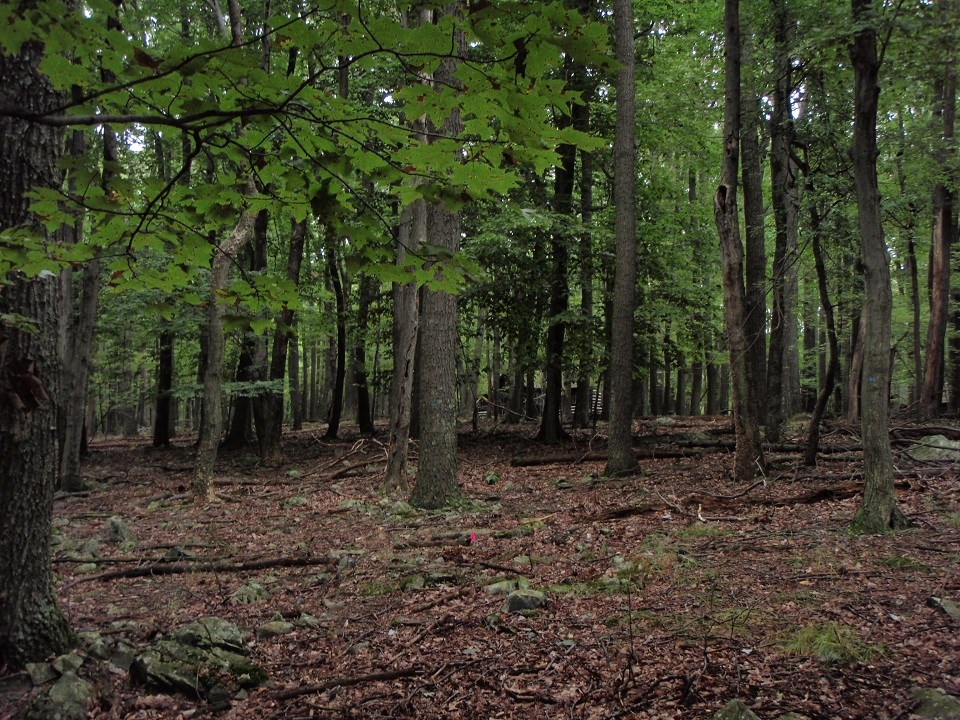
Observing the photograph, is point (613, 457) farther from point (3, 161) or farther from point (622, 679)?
point (3, 161)

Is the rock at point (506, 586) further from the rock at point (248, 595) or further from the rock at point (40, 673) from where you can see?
the rock at point (40, 673)

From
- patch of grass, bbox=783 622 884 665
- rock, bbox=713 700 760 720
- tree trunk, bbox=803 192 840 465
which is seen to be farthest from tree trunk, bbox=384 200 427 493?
rock, bbox=713 700 760 720

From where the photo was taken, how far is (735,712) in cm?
309

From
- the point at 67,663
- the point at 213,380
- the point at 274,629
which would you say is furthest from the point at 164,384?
the point at 67,663

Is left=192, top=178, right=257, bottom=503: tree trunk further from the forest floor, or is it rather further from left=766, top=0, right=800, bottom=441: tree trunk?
left=766, top=0, right=800, bottom=441: tree trunk

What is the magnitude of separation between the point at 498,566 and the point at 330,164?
4541mm

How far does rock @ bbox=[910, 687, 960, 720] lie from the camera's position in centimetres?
294

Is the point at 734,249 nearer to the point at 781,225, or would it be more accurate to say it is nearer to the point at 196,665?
the point at 781,225

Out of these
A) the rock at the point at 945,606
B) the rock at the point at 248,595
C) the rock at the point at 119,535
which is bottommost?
the rock at the point at 119,535

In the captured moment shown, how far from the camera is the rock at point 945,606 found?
4125mm

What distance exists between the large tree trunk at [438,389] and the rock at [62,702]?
565 cm

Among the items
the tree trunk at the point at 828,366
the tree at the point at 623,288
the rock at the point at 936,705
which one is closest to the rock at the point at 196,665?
the rock at the point at 936,705

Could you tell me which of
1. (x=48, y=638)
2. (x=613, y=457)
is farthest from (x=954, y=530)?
(x=48, y=638)

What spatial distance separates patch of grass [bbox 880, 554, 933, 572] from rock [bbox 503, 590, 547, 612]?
9.72 feet
